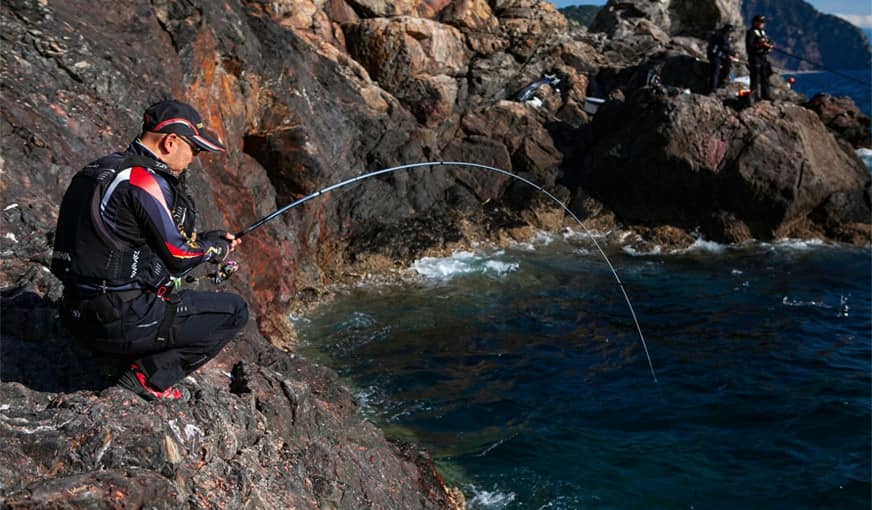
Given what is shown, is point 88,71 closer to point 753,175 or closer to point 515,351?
point 515,351

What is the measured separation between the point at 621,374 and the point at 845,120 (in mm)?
14562

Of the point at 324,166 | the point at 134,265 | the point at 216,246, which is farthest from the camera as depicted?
the point at 324,166

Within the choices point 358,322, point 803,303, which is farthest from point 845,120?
point 358,322

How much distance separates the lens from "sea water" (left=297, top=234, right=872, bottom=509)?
7703 mm

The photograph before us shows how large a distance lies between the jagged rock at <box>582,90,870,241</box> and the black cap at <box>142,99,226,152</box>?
1370 centimetres

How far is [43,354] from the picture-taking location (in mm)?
4699

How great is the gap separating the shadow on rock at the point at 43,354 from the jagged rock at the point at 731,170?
1377cm

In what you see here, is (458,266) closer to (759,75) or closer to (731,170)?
(731,170)

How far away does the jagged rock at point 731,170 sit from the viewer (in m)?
15.9

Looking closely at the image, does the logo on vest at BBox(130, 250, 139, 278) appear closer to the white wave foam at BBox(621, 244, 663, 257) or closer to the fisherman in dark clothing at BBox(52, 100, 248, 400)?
the fisherman in dark clothing at BBox(52, 100, 248, 400)

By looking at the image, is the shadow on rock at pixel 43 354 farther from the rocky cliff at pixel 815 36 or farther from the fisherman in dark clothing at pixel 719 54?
the rocky cliff at pixel 815 36

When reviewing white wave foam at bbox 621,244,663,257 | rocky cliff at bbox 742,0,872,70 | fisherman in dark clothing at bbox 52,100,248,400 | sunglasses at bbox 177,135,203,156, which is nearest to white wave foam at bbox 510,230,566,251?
white wave foam at bbox 621,244,663,257

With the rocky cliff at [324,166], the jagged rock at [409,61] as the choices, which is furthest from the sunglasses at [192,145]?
the jagged rock at [409,61]

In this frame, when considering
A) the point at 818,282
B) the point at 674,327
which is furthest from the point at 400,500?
the point at 818,282
